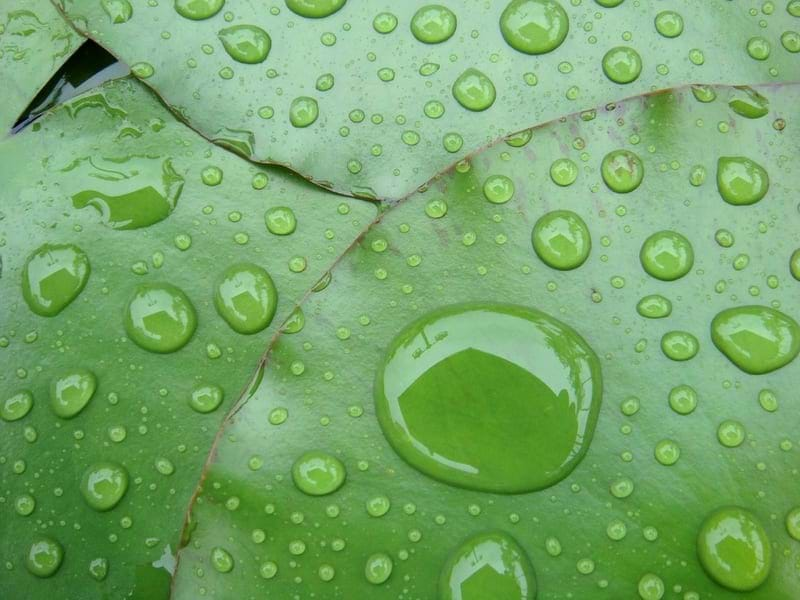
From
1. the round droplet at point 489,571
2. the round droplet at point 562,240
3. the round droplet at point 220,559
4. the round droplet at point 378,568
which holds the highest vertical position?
the round droplet at point 562,240

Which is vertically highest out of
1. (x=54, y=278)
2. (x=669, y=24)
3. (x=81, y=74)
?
(x=669, y=24)

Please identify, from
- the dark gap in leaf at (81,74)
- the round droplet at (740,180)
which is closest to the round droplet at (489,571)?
the round droplet at (740,180)

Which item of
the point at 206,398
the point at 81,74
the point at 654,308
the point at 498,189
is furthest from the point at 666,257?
the point at 81,74

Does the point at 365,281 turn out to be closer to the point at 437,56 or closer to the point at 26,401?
the point at 437,56

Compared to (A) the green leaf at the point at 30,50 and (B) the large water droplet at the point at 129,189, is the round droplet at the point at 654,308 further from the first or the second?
(A) the green leaf at the point at 30,50

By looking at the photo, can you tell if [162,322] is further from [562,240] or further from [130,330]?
[562,240]

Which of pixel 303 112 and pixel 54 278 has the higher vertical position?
pixel 303 112

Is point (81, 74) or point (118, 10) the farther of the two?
point (81, 74)
